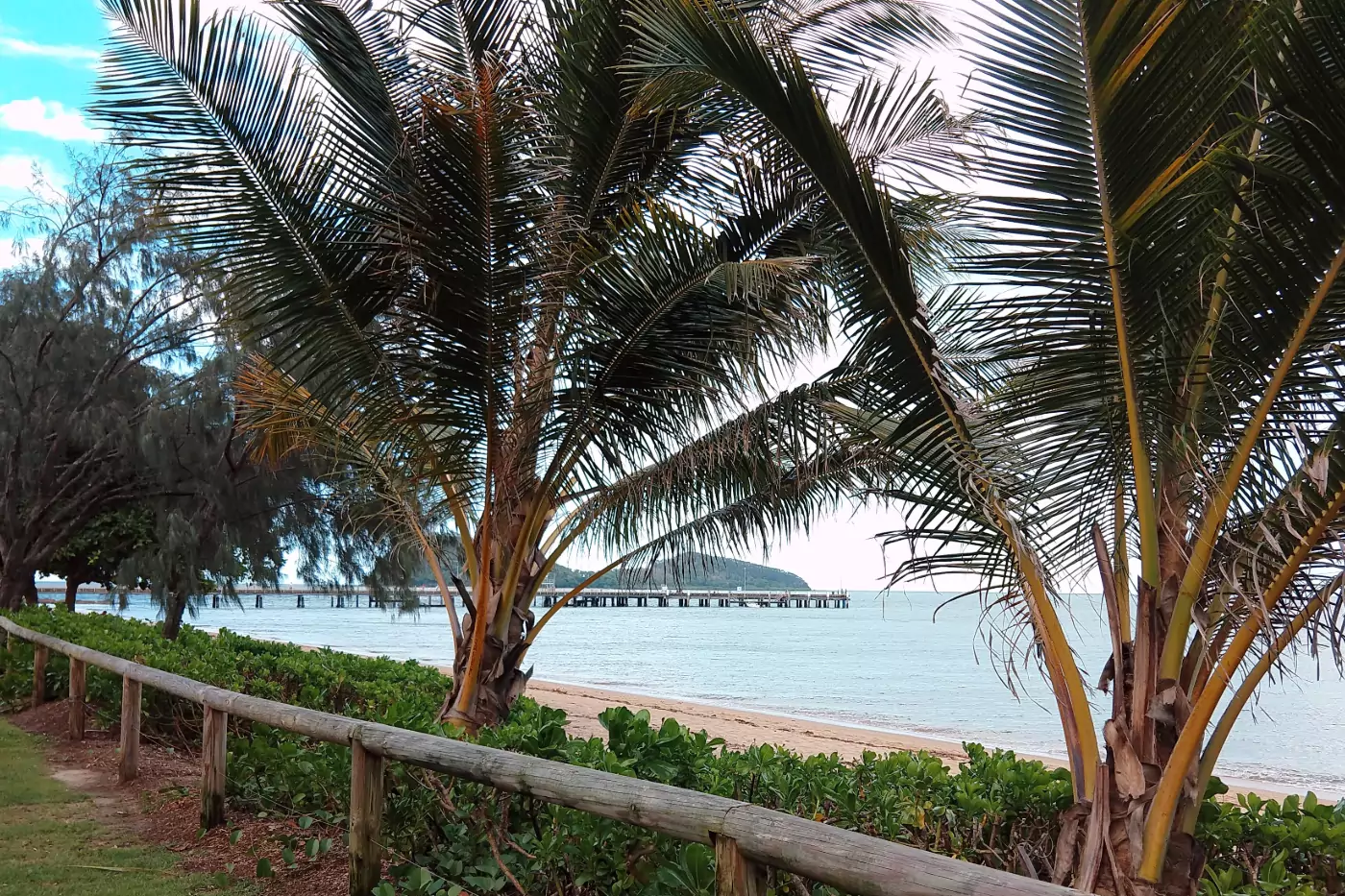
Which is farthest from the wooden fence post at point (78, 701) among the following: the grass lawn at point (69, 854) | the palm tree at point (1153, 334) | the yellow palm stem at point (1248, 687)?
the yellow palm stem at point (1248, 687)

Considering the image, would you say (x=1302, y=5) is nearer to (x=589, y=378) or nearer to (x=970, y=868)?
(x=970, y=868)

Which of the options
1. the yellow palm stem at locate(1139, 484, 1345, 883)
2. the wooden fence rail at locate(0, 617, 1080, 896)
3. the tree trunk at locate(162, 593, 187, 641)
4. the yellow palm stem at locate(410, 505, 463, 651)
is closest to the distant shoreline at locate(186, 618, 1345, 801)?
the tree trunk at locate(162, 593, 187, 641)

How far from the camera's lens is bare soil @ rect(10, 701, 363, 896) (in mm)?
4711

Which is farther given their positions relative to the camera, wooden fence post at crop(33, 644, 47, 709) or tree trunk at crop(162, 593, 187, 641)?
tree trunk at crop(162, 593, 187, 641)

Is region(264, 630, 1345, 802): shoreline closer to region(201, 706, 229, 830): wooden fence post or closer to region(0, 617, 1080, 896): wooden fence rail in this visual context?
region(201, 706, 229, 830): wooden fence post

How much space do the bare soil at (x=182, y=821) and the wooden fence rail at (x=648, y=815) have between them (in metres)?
0.24

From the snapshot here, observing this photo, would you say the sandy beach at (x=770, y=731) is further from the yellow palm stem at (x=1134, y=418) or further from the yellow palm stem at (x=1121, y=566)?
the yellow palm stem at (x=1134, y=418)

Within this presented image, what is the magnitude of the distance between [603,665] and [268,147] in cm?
3676

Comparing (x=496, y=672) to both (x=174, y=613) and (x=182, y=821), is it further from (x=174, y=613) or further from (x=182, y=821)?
(x=174, y=613)

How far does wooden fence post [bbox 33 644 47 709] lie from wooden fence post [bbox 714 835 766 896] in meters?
9.99

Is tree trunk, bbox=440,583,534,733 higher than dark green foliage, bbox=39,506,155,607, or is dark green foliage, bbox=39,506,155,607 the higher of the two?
dark green foliage, bbox=39,506,155,607

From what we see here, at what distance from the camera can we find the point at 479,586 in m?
6.87

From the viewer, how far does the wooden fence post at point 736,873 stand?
256 centimetres

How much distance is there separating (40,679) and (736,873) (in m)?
10.1
